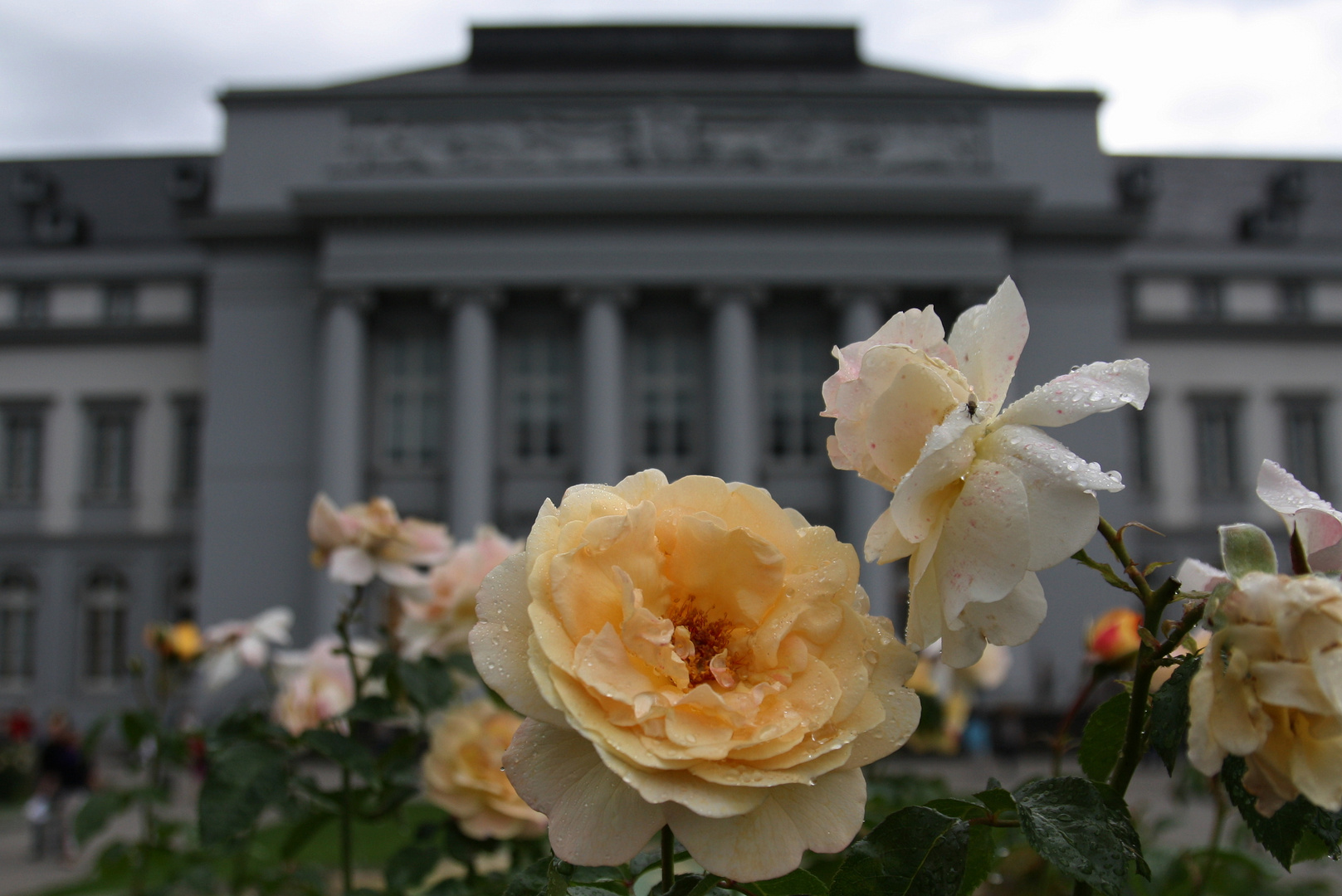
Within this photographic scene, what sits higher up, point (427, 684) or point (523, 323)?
point (523, 323)

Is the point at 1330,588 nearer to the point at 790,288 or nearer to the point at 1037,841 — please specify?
the point at 1037,841

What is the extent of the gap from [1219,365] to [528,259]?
707 inches

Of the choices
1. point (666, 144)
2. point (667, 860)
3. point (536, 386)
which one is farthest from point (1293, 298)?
point (667, 860)

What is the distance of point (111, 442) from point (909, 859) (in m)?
27.9

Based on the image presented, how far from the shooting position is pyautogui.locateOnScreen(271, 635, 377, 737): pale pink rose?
1945 millimetres

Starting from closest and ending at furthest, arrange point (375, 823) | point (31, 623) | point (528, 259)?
1. point (375, 823)
2. point (528, 259)
3. point (31, 623)

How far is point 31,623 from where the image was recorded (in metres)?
24.0

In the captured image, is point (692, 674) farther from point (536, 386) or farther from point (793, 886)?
point (536, 386)

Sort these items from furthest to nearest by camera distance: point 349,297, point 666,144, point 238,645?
1. point 666,144
2. point 349,297
3. point 238,645

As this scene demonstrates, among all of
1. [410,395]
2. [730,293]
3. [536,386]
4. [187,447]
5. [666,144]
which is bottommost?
[187,447]

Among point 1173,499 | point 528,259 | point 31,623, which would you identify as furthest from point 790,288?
point 31,623

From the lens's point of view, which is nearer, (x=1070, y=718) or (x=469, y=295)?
(x=1070, y=718)

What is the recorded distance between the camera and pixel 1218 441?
25266 mm

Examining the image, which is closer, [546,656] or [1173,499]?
[546,656]
